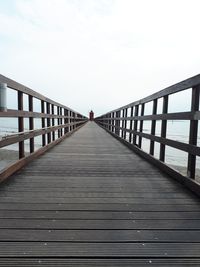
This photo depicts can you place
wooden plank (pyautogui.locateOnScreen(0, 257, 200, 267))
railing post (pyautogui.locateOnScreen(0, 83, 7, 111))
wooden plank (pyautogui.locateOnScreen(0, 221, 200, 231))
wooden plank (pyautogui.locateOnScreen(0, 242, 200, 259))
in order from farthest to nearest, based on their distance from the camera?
railing post (pyautogui.locateOnScreen(0, 83, 7, 111))
wooden plank (pyautogui.locateOnScreen(0, 221, 200, 231))
wooden plank (pyautogui.locateOnScreen(0, 242, 200, 259))
wooden plank (pyautogui.locateOnScreen(0, 257, 200, 267))

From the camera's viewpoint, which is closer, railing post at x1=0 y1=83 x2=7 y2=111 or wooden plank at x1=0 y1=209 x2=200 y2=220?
wooden plank at x1=0 y1=209 x2=200 y2=220

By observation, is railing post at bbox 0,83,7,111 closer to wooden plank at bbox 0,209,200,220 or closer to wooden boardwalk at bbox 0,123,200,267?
wooden boardwalk at bbox 0,123,200,267

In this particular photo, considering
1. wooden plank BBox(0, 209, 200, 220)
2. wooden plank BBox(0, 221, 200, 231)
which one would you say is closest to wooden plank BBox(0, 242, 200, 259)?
wooden plank BBox(0, 221, 200, 231)

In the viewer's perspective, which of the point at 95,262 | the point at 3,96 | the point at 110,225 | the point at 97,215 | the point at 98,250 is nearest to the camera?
the point at 95,262

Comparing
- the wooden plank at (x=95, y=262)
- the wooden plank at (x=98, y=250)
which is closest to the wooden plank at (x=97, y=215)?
the wooden plank at (x=98, y=250)

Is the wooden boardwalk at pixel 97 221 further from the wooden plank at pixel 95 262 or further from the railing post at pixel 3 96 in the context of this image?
→ the railing post at pixel 3 96

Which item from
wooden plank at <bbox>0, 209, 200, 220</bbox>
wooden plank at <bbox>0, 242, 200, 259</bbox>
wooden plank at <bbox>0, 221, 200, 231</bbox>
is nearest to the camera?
wooden plank at <bbox>0, 242, 200, 259</bbox>

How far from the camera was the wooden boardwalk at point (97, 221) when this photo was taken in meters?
1.82

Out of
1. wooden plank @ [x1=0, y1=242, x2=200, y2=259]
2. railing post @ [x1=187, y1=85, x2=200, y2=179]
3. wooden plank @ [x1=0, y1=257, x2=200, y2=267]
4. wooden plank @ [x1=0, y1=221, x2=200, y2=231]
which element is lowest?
wooden plank @ [x1=0, y1=257, x2=200, y2=267]

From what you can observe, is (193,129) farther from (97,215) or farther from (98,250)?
(98,250)

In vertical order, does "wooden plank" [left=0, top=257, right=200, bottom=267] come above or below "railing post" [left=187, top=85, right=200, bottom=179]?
below

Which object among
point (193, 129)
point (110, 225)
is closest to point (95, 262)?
point (110, 225)

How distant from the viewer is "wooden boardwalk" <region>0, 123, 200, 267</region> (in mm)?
1821

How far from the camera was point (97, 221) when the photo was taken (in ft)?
7.70
